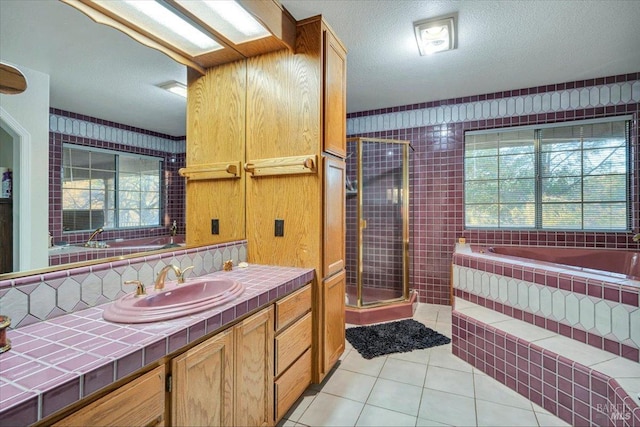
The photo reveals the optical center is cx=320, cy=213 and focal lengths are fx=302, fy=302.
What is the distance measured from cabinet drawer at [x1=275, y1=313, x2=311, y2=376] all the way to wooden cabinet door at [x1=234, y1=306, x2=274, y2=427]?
0.08m

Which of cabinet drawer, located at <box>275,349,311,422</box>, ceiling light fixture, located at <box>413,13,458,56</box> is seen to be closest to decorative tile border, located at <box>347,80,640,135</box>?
ceiling light fixture, located at <box>413,13,458,56</box>

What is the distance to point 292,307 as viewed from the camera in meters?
1.69

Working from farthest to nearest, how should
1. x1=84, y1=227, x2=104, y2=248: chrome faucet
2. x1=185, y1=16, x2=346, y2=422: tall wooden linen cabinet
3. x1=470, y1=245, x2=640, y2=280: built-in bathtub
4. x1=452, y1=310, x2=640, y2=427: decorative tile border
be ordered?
1. x1=470, y1=245, x2=640, y2=280: built-in bathtub
2. x1=185, y1=16, x2=346, y2=422: tall wooden linen cabinet
3. x1=452, y1=310, x2=640, y2=427: decorative tile border
4. x1=84, y1=227, x2=104, y2=248: chrome faucet

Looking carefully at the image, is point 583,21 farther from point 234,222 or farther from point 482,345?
point 234,222

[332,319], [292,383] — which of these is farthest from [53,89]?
[332,319]

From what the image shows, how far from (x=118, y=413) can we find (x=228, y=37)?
195 centimetres

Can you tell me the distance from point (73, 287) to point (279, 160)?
1.22 meters

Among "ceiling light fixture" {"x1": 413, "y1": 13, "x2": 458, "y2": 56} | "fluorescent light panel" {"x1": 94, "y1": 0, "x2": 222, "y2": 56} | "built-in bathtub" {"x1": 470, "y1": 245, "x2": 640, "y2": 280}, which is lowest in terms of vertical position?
"built-in bathtub" {"x1": 470, "y1": 245, "x2": 640, "y2": 280}

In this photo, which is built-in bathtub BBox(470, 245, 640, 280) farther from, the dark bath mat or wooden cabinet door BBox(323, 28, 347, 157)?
wooden cabinet door BBox(323, 28, 347, 157)

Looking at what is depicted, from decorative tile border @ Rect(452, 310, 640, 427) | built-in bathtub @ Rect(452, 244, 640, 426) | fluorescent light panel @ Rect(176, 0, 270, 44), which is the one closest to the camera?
decorative tile border @ Rect(452, 310, 640, 427)

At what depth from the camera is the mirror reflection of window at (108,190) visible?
119 cm

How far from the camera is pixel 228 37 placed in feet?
6.16

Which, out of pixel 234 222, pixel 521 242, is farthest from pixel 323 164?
pixel 521 242

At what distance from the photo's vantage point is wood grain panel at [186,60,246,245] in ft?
6.02
